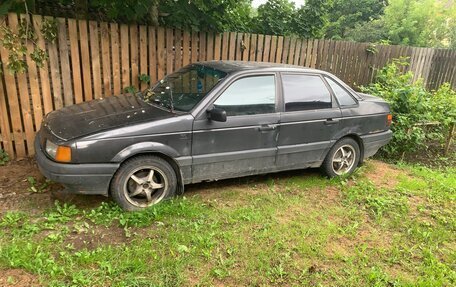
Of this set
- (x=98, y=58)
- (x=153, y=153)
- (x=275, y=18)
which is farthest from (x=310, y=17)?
(x=153, y=153)

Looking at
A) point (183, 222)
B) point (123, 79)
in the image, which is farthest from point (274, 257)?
point (123, 79)

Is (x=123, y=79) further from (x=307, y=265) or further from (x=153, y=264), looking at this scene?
(x=307, y=265)

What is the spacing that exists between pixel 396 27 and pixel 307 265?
21.8 meters

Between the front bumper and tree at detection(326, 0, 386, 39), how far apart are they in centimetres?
2316

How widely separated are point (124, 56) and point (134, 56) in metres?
0.18

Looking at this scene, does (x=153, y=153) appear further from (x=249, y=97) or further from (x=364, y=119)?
(x=364, y=119)

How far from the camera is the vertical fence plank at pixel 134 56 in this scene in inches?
227

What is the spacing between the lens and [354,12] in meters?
25.5

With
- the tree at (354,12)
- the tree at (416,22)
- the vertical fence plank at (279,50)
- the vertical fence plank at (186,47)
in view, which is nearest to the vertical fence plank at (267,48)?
the vertical fence plank at (279,50)

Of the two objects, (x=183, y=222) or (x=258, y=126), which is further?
(x=258, y=126)

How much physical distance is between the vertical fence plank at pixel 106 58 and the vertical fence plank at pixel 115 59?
65 millimetres

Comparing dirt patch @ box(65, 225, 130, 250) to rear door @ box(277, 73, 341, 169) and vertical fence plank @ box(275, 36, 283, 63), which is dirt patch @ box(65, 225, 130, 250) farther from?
vertical fence plank @ box(275, 36, 283, 63)

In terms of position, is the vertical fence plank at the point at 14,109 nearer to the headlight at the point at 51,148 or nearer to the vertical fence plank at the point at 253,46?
the headlight at the point at 51,148

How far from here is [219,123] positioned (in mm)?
4066
